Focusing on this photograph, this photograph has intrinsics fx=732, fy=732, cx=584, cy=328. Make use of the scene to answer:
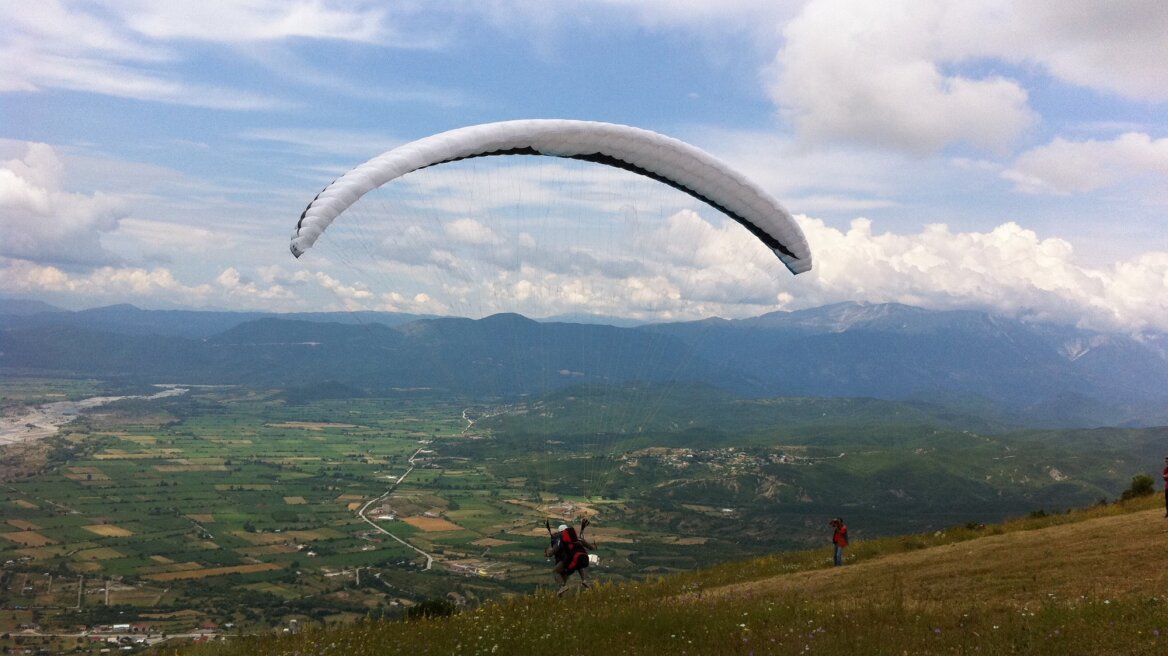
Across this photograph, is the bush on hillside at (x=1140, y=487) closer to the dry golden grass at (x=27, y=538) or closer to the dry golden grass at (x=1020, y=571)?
the dry golden grass at (x=1020, y=571)

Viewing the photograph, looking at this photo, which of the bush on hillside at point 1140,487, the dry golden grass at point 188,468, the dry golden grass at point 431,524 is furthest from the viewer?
the dry golden grass at point 188,468

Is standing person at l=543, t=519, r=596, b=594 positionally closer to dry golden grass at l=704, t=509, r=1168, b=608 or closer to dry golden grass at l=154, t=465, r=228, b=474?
dry golden grass at l=704, t=509, r=1168, b=608

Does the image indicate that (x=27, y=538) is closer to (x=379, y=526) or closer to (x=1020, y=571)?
(x=379, y=526)

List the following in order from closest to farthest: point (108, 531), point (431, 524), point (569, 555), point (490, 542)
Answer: point (569, 555), point (490, 542), point (108, 531), point (431, 524)

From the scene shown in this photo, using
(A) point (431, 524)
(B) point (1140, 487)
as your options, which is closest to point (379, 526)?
(A) point (431, 524)

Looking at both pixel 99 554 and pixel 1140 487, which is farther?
pixel 99 554

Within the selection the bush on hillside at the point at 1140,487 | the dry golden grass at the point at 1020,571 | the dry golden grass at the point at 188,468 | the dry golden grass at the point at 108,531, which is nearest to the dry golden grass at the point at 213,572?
the dry golden grass at the point at 108,531
